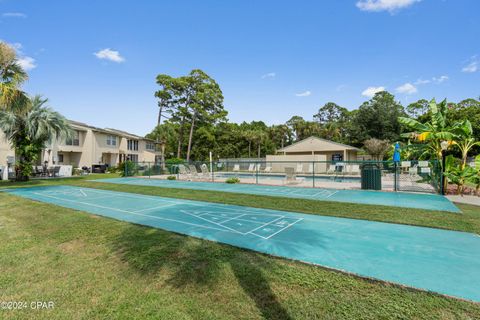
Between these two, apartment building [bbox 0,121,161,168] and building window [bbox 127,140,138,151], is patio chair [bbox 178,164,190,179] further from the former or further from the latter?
building window [bbox 127,140,138,151]

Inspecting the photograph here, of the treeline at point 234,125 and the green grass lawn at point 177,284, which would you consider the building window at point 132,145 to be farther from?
the green grass lawn at point 177,284

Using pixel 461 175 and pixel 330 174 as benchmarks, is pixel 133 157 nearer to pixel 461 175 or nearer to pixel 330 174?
pixel 330 174

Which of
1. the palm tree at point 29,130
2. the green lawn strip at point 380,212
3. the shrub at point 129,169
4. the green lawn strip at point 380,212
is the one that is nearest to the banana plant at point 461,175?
the green lawn strip at point 380,212

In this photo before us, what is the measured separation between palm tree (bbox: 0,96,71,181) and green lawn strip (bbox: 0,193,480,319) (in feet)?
53.1

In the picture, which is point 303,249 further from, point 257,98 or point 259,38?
point 257,98

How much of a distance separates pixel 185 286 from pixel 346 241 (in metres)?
3.48

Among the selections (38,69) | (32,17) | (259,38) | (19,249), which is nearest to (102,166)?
(38,69)

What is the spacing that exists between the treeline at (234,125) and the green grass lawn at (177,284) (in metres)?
31.0

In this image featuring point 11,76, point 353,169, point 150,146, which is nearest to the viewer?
point 11,76

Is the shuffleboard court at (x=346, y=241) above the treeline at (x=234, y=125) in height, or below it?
below

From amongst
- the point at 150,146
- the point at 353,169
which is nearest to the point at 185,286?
the point at 353,169

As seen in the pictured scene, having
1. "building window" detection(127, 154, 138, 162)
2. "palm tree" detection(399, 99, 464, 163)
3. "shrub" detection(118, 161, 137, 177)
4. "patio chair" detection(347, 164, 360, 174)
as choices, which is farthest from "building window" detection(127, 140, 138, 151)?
"palm tree" detection(399, 99, 464, 163)

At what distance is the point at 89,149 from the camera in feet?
98.0

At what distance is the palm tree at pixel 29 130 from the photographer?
16.7 m
